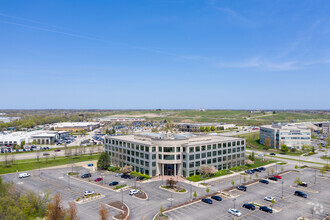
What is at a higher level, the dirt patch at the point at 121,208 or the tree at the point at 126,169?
the tree at the point at 126,169

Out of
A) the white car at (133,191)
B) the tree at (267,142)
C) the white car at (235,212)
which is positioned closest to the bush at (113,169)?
the white car at (133,191)

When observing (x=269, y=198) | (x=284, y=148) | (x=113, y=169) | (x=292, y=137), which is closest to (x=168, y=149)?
(x=113, y=169)

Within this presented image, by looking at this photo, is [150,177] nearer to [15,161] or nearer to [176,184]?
[176,184]

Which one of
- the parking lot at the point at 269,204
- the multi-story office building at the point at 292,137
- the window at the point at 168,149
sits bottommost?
the parking lot at the point at 269,204

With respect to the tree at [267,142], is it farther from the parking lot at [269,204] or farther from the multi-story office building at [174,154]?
the parking lot at [269,204]

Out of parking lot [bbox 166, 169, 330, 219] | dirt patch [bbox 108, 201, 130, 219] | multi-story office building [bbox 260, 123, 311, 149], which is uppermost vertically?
multi-story office building [bbox 260, 123, 311, 149]

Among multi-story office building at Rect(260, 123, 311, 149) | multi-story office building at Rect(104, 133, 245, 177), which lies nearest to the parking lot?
multi-story office building at Rect(104, 133, 245, 177)

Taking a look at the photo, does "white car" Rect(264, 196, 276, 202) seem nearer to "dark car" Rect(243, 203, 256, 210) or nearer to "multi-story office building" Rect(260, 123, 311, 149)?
"dark car" Rect(243, 203, 256, 210)
